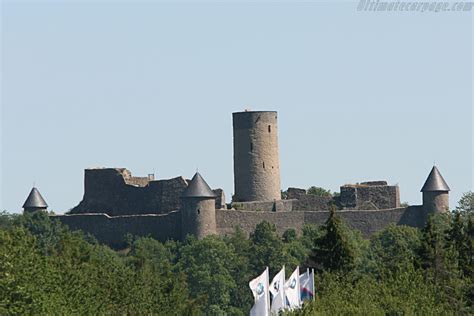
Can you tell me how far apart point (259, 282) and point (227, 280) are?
134ft

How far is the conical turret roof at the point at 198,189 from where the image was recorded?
9988 centimetres

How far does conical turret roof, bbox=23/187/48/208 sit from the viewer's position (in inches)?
4113

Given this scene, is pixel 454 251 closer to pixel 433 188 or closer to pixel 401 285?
pixel 401 285

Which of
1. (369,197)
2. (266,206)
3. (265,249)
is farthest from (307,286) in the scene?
(266,206)

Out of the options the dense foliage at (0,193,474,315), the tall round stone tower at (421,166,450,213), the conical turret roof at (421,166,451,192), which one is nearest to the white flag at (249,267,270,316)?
the dense foliage at (0,193,474,315)

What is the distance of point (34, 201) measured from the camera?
105 m

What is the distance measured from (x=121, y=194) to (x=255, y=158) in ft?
17.7

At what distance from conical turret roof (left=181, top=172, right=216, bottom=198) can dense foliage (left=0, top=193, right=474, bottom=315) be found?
177cm

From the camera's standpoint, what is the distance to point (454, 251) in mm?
69125

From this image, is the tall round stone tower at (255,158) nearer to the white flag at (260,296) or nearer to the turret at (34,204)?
the turret at (34,204)

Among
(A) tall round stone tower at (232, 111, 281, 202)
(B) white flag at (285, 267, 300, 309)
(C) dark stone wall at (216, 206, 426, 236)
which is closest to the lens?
(B) white flag at (285, 267, 300, 309)

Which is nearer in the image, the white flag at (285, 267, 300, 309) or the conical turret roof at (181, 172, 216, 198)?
the white flag at (285, 267, 300, 309)

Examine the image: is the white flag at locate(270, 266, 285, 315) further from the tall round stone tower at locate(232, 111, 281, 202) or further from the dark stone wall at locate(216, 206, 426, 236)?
the tall round stone tower at locate(232, 111, 281, 202)

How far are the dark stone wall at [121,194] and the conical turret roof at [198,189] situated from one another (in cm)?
255
